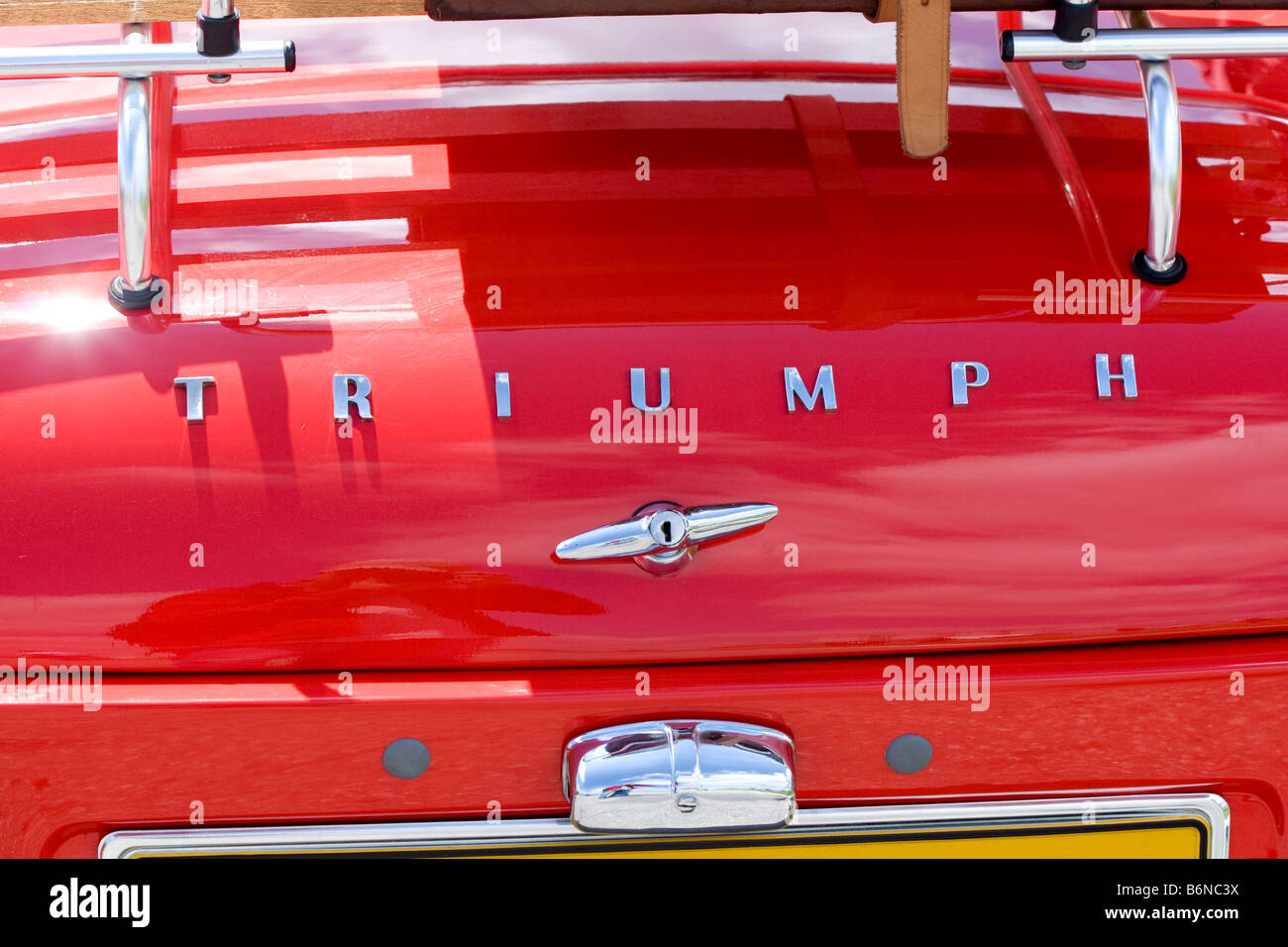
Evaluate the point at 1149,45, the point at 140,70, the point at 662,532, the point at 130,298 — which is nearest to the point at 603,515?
the point at 662,532

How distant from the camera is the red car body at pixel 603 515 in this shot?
4.58ft

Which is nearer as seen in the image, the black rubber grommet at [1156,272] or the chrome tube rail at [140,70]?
the chrome tube rail at [140,70]

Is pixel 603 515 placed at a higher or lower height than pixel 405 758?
higher

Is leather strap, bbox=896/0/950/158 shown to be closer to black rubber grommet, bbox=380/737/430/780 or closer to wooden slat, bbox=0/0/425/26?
wooden slat, bbox=0/0/425/26

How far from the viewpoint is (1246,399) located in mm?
1491

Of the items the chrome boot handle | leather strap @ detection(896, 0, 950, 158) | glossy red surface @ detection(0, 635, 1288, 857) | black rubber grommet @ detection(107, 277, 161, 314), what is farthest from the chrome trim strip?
leather strap @ detection(896, 0, 950, 158)

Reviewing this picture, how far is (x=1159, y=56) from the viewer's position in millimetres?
1484

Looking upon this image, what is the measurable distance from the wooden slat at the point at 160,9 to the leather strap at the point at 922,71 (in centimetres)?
53

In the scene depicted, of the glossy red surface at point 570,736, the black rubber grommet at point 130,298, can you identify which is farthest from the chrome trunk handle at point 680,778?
the black rubber grommet at point 130,298

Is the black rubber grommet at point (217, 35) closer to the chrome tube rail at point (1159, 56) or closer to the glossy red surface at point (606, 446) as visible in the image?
the glossy red surface at point (606, 446)

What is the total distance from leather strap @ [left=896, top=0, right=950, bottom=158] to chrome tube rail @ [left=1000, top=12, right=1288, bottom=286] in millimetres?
74

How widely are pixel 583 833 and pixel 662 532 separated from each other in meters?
0.34

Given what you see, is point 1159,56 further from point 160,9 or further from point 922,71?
point 160,9

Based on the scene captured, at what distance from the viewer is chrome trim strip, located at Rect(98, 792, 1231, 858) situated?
1.41 m
